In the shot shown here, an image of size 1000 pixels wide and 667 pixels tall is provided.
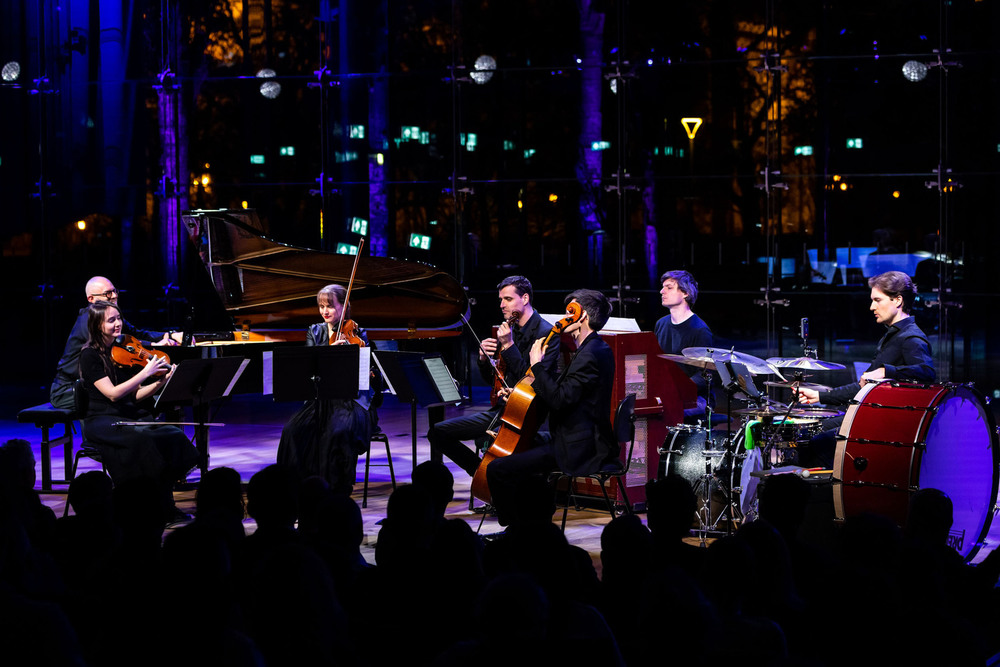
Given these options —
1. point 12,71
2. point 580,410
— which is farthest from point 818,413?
point 12,71

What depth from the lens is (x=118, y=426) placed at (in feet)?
23.4

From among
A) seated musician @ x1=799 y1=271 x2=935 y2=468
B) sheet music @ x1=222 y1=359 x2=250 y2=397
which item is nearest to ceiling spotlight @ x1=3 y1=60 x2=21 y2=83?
sheet music @ x1=222 y1=359 x2=250 y2=397

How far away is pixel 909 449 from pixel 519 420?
2.13 metres

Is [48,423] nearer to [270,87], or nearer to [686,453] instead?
[686,453]

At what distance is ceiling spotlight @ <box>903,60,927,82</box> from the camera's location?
36.2ft

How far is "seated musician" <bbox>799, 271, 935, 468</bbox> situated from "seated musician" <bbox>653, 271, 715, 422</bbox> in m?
1.25

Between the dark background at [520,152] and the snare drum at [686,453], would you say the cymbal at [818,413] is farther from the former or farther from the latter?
the dark background at [520,152]

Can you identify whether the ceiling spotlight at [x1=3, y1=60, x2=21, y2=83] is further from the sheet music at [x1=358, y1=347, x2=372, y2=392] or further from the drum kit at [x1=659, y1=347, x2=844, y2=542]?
the drum kit at [x1=659, y1=347, x2=844, y2=542]

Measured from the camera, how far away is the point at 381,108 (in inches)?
498

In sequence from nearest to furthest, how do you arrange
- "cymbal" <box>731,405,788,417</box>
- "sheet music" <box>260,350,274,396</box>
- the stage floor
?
"cymbal" <box>731,405,788,417</box>, "sheet music" <box>260,350,274,396</box>, the stage floor

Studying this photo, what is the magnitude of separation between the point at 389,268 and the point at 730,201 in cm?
414

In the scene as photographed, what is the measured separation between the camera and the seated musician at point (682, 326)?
792cm

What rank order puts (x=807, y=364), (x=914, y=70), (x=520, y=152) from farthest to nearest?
1. (x=520, y=152)
2. (x=914, y=70)
3. (x=807, y=364)

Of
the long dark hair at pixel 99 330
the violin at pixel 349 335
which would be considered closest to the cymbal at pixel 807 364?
the violin at pixel 349 335
